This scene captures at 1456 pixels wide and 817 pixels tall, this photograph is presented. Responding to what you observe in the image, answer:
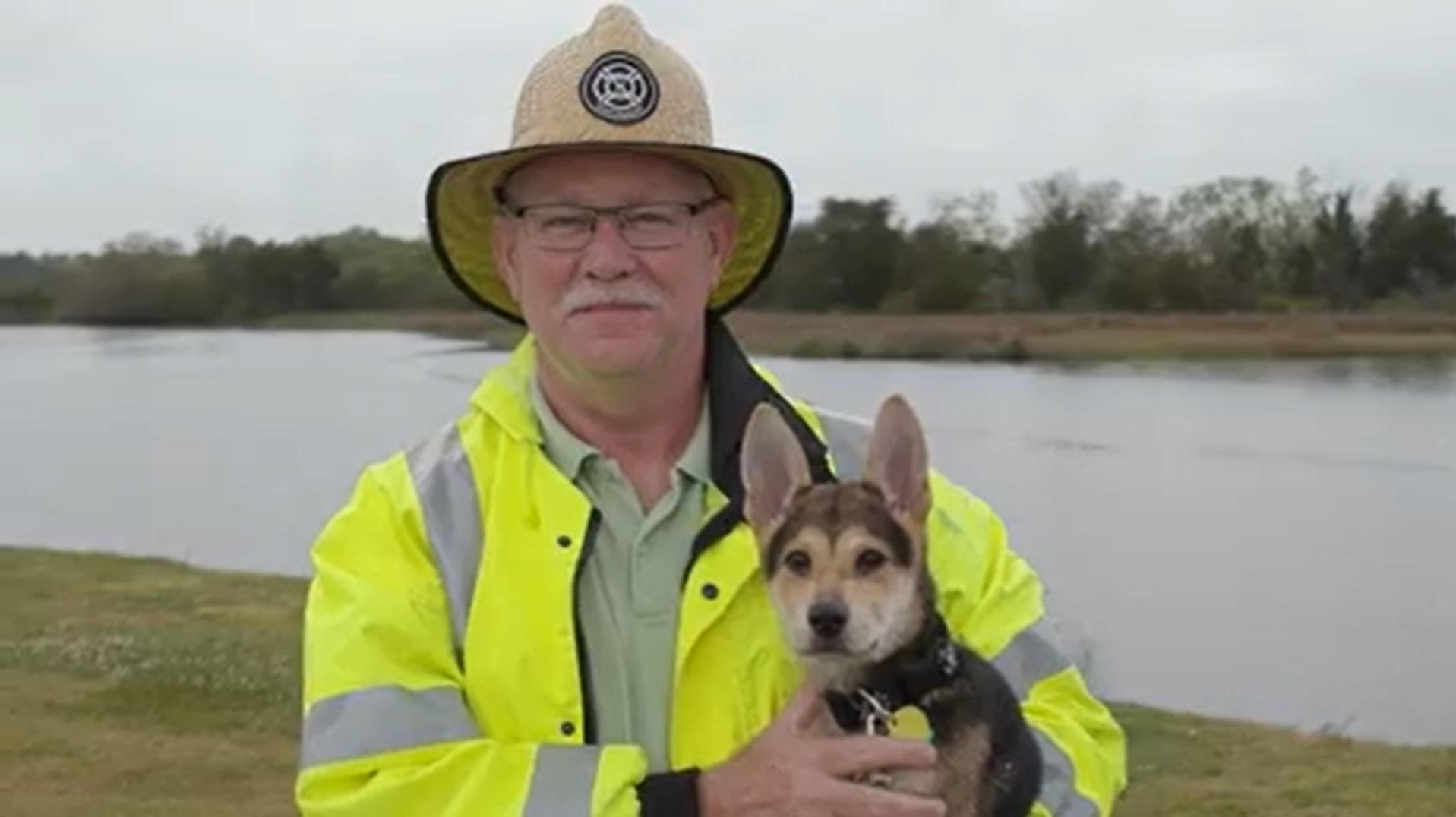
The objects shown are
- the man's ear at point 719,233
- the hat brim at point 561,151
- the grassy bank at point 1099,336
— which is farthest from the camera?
the grassy bank at point 1099,336

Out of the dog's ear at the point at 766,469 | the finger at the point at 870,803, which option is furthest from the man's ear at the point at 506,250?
the finger at the point at 870,803

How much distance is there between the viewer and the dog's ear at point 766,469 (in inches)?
138

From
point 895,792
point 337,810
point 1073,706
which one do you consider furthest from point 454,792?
point 1073,706

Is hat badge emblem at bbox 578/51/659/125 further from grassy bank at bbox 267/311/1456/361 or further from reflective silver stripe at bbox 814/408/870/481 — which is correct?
grassy bank at bbox 267/311/1456/361

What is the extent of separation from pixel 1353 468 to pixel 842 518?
2920 cm

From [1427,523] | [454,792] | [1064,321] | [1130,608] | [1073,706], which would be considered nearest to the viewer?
[454,792]

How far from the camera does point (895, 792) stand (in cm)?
330

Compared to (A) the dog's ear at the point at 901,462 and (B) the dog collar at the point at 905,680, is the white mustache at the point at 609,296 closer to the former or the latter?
(A) the dog's ear at the point at 901,462

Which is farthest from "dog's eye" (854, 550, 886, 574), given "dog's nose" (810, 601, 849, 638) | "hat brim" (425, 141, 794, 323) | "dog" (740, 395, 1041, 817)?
"hat brim" (425, 141, 794, 323)

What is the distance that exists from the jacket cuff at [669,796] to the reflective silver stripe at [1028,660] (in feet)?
2.25

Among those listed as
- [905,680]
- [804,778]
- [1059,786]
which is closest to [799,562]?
[905,680]

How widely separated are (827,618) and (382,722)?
2.45 feet

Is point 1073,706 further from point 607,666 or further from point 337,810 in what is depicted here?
point 337,810

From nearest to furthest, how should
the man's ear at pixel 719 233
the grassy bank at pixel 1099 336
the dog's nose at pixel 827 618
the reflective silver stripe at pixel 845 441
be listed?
the dog's nose at pixel 827 618
the man's ear at pixel 719 233
the reflective silver stripe at pixel 845 441
the grassy bank at pixel 1099 336
